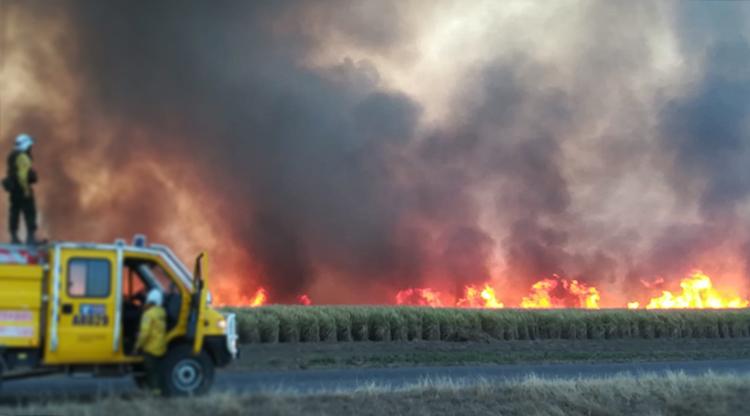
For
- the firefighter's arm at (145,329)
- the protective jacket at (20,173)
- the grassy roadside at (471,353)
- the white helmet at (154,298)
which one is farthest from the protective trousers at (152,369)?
the grassy roadside at (471,353)

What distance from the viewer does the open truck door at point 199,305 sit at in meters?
16.3

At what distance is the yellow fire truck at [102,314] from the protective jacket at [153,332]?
0.38 metres

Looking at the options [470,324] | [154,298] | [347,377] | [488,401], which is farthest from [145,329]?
[470,324]

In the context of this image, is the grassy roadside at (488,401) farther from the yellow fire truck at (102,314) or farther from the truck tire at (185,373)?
the yellow fire truck at (102,314)

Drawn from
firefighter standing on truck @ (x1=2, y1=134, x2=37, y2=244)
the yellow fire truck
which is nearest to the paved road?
the yellow fire truck

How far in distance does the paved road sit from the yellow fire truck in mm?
1327

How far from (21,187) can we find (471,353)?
79.0ft

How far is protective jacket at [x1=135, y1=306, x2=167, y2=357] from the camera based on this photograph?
15641 mm

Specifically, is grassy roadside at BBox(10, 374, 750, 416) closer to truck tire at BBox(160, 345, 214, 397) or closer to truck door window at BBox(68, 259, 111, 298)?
truck tire at BBox(160, 345, 214, 397)

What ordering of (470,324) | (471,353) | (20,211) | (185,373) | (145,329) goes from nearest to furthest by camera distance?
(145,329)
(185,373)
(20,211)
(471,353)
(470,324)

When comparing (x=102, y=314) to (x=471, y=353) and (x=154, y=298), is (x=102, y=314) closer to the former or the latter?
(x=154, y=298)

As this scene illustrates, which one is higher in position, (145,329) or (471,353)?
(145,329)

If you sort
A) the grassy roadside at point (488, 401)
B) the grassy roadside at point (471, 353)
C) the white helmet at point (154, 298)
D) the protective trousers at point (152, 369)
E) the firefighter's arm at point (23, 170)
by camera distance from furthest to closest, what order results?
the grassy roadside at point (471, 353)
the firefighter's arm at point (23, 170)
the protective trousers at point (152, 369)
the white helmet at point (154, 298)
the grassy roadside at point (488, 401)

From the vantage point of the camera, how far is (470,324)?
41562mm
